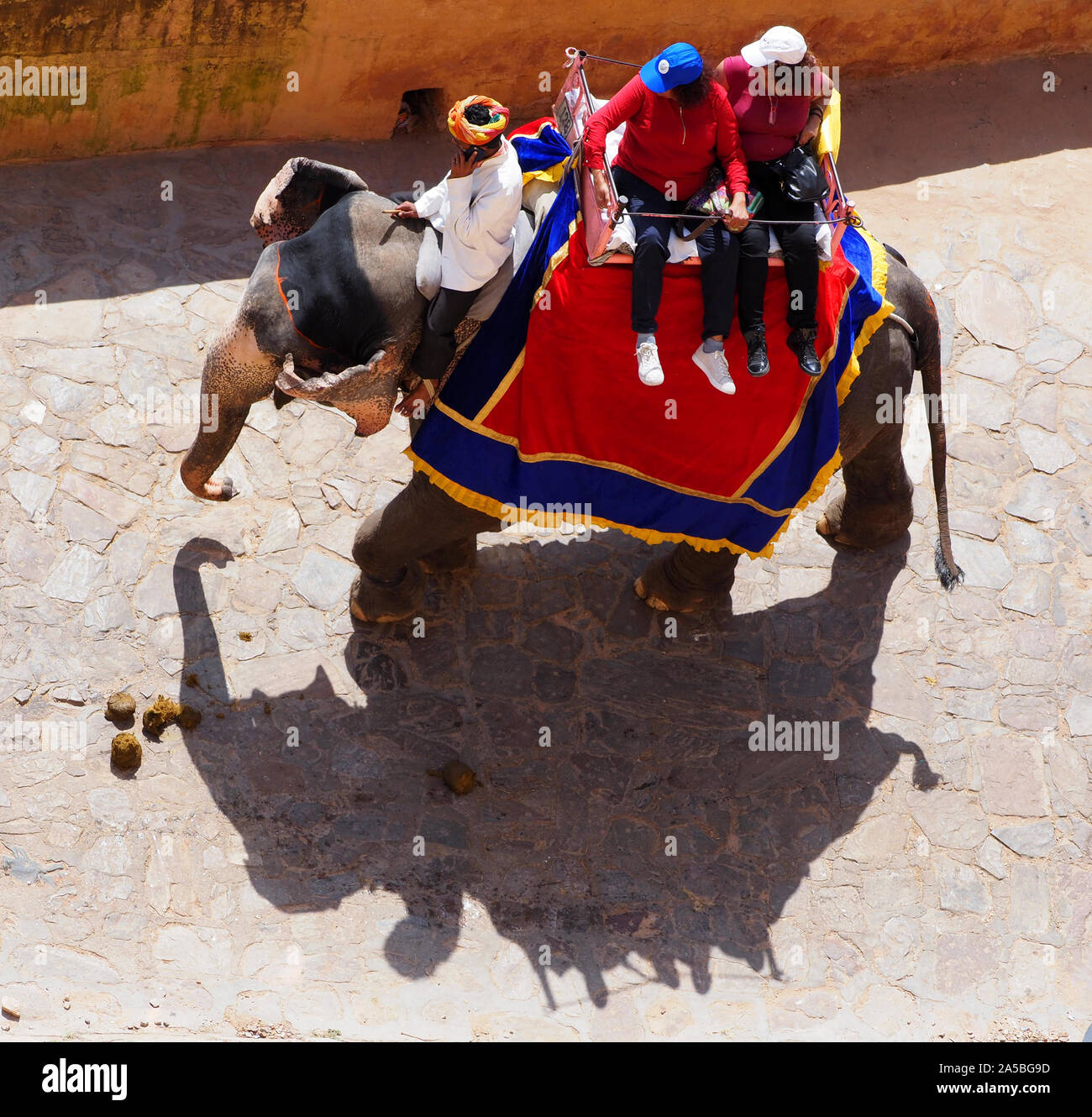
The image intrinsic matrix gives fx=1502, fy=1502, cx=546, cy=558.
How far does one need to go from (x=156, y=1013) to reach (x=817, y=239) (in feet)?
13.5

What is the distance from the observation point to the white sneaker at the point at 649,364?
599 cm

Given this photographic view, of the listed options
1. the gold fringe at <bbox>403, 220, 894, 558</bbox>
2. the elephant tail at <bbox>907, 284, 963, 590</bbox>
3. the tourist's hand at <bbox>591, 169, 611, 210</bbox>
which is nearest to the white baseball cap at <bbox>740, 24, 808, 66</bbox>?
the tourist's hand at <bbox>591, 169, 611, 210</bbox>

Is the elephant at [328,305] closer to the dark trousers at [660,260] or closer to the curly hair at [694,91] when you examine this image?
the dark trousers at [660,260]

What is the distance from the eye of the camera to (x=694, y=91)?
5.75 m

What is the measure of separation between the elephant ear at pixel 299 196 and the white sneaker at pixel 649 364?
4.31 ft

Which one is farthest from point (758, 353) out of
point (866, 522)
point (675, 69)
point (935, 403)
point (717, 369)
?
point (866, 522)

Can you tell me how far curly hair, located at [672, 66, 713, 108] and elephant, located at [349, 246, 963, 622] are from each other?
1.43 m

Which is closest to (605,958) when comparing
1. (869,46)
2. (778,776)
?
(778,776)

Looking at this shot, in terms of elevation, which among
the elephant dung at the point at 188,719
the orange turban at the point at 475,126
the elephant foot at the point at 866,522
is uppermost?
the orange turban at the point at 475,126

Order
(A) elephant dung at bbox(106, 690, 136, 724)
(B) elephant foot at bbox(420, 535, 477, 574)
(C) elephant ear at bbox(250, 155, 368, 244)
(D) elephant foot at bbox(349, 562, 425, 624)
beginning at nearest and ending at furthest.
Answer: (C) elephant ear at bbox(250, 155, 368, 244), (A) elephant dung at bbox(106, 690, 136, 724), (D) elephant foot at bbox(349, 562, 425, 624), (B) elephant foot at bbox(420, 535, 477, 574)

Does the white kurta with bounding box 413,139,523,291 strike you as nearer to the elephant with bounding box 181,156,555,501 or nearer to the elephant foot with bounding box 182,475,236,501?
the elephant with bounding box 181,156,555,501

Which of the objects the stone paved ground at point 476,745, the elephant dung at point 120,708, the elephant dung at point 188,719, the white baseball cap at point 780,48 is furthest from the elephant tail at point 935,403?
the elephant dung at point 120,708

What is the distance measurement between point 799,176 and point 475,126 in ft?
4.62

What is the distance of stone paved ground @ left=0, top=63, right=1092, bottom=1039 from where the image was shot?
21.2 feet
